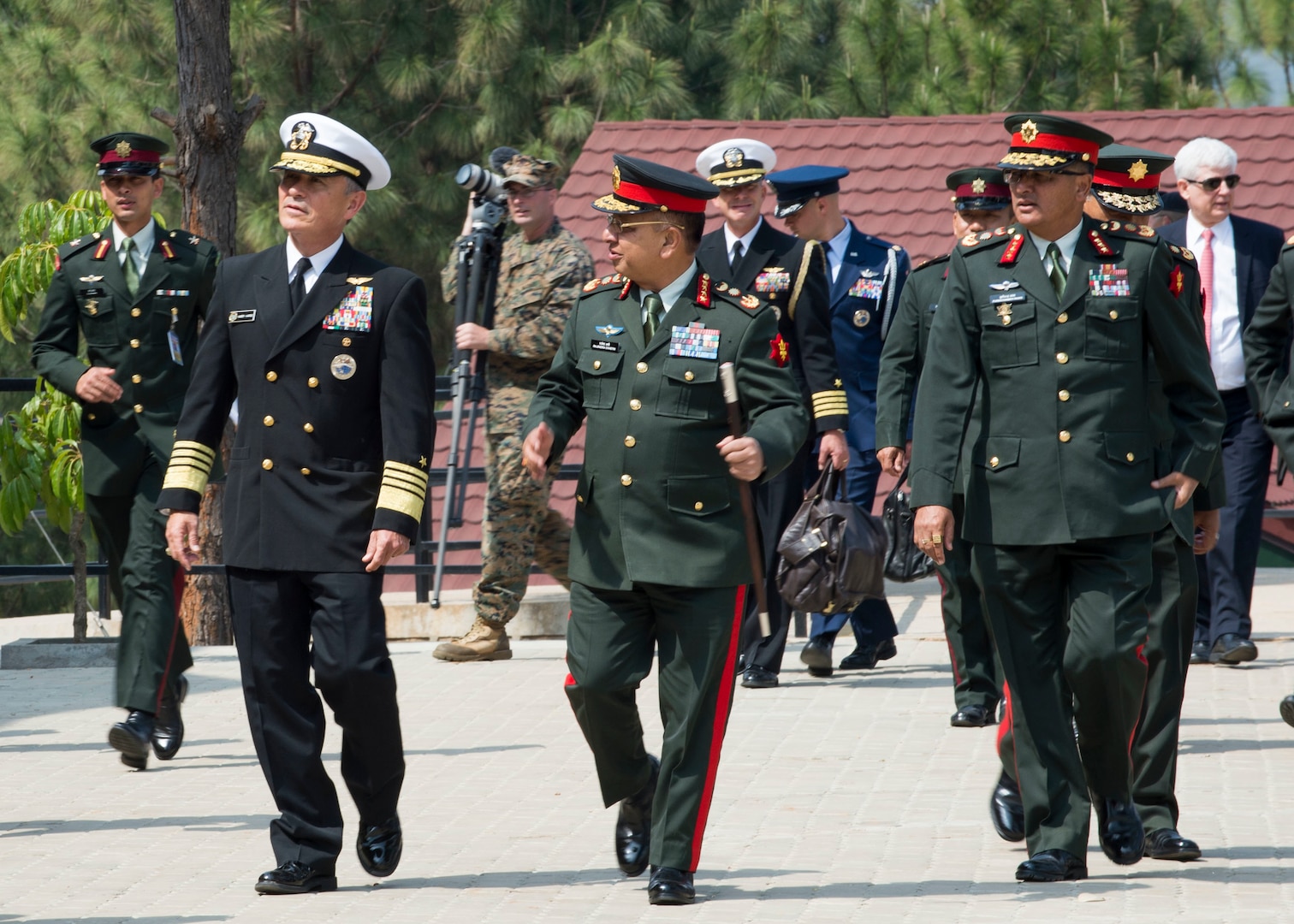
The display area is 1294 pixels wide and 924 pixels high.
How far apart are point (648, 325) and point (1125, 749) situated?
1.77 metres

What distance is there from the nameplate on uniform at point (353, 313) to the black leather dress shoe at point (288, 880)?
1473mm

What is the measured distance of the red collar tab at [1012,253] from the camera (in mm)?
6004

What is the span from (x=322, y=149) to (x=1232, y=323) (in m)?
5.68

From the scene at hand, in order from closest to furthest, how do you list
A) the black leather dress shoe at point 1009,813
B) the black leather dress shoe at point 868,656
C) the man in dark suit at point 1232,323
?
the black leather dress shoe at point 1009,813
the man in dark suit at point 1232,323
the black leather dress shoe at point 868,656

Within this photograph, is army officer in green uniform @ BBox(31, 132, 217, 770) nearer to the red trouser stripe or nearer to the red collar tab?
the red trouser stripe

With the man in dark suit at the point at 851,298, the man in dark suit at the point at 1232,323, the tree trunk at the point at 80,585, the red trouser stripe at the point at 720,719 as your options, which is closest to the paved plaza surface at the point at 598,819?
the red trouser stripe at the point at 720,719

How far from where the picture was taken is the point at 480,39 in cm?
2325

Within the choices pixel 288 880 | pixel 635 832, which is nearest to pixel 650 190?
pixel 635 832

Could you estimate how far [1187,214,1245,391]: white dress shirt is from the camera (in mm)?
10250

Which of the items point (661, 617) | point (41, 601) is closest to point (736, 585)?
point (661, 617)

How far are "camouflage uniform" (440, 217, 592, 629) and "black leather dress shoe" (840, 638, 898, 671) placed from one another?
146 centimetres

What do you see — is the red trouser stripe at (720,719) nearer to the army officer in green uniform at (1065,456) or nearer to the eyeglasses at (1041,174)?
the army officer in green uniform at (1065,456)

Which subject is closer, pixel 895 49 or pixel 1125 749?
pixel 1125 749

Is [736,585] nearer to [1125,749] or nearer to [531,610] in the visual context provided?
[1125,749]
